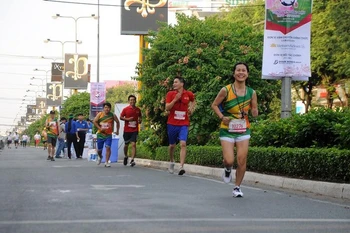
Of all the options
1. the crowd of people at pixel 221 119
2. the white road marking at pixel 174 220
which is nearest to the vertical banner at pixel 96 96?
the crowd of people at pixel 221 119

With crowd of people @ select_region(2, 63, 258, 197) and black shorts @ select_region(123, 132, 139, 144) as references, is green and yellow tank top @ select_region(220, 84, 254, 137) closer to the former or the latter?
crowd of people @ select_region(2, 63, 258, 197)

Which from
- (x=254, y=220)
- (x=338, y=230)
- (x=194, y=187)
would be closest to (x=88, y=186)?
(x=194, y=187)

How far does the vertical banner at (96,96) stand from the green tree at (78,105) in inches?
983

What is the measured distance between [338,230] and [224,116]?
4.07 meters

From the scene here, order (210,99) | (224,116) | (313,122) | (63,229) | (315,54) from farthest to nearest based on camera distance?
(315,54)
(210,99)
(313,122)
(224,116)
(63,229)

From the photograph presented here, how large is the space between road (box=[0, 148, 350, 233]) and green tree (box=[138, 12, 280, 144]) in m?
9.95

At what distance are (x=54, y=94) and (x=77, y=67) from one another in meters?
34.8

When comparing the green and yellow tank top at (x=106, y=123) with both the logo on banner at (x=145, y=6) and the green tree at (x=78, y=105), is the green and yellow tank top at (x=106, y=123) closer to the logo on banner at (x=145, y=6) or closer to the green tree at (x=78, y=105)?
the logo on banner at (x=145, y=6)

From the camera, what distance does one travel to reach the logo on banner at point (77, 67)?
61.9 meters

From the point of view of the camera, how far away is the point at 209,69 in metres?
24.3

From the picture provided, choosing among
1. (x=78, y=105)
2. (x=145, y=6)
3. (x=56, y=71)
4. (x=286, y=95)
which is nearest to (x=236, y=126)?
(x=286, y=95)

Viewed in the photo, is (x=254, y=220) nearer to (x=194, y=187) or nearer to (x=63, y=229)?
(x=63, y=229)

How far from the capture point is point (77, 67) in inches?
2451

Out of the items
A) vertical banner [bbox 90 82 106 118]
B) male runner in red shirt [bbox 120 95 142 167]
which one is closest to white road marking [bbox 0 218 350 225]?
male runner in red shirt [bbox 120 95 142 167]
